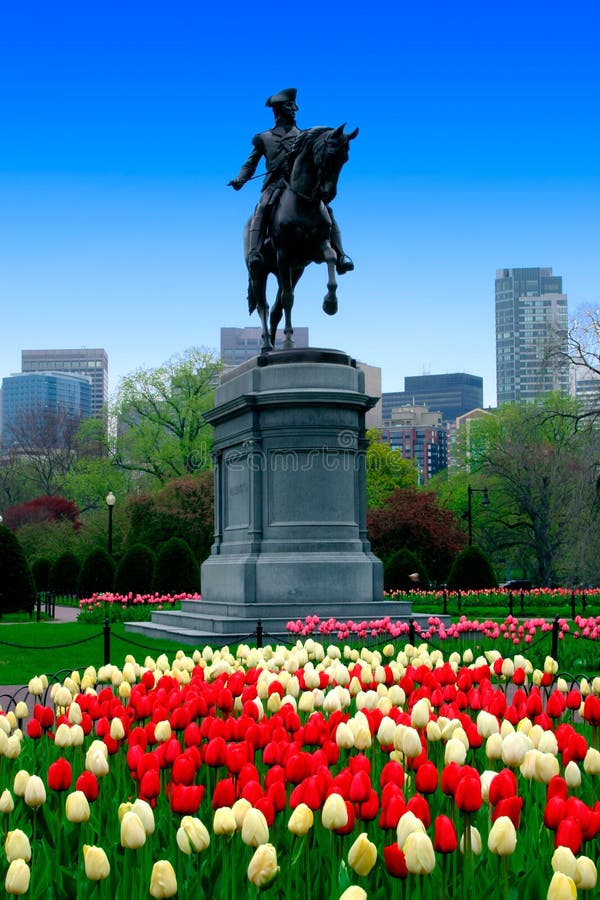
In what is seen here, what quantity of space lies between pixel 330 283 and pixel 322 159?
2310mm

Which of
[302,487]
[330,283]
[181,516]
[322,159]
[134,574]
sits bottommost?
[134,574]

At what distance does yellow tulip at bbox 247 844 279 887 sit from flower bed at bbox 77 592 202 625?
23.0 m

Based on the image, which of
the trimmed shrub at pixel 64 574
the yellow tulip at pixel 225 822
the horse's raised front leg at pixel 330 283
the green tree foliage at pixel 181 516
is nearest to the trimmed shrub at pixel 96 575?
the trimmed shrub at pixel 64 574

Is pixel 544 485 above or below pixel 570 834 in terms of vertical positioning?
above

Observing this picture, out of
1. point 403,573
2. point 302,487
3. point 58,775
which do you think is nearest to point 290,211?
point 302,487

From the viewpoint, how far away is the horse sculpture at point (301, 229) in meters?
19.5

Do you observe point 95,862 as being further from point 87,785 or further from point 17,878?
point 87,785

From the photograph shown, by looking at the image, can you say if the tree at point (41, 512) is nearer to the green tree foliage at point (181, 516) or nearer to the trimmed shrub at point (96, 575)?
the green tree foliage at point (181, 516)

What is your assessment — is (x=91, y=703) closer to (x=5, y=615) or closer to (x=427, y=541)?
(x=5, y=615)

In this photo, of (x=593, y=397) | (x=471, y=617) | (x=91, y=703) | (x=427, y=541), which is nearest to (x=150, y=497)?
(x=427, y=541)

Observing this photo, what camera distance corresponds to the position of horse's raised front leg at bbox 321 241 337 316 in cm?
2080

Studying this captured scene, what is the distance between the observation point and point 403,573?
3706cm

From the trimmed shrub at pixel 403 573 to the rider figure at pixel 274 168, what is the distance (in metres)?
16.7

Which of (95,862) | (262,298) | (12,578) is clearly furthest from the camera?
(12,578)
